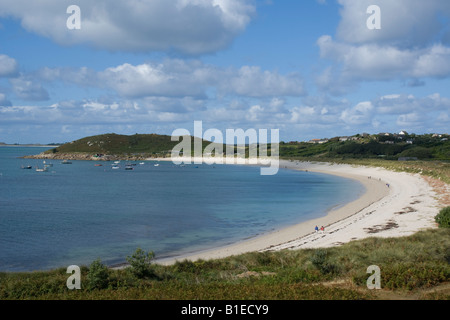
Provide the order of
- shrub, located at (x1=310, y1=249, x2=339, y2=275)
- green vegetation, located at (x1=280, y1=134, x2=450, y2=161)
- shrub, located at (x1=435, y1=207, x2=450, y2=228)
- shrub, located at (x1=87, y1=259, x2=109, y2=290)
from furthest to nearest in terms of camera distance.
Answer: green vegetation, located at (x1=280, y1=134, x2=450, y2=161) → shrub, located at (x1=435, y1=207, x2=450, y2=228) → shrub, located at (x1=310, y1=249, x2=339, y2=275) → shrub, located at (x1=87, y1=259, x2=109, y2=290)

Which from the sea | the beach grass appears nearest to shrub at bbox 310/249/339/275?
the sea

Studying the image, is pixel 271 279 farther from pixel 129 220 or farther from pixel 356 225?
pixel 129 220

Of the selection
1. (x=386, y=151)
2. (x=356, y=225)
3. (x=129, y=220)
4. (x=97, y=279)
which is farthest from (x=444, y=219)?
(x=386, y=151)

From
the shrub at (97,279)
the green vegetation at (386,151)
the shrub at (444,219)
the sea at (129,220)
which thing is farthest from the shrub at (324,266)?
the green vegetation at (386,151)

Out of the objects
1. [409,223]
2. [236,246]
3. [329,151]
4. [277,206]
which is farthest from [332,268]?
[329,151]

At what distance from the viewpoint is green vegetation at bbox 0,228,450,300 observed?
11.2m

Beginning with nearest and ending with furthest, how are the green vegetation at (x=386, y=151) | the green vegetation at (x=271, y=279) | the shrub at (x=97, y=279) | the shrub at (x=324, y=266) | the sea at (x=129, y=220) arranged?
the green vegetation at (x=271, y=279)
the shrub at (x=97, y=279)
the shrub at (x=324, y=266)
the sea at (x=129, y=220)
the green vegetation at (x=386, y=151)

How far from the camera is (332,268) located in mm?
14867

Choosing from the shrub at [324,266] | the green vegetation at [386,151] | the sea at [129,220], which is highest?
the green vegetation at [386,151]

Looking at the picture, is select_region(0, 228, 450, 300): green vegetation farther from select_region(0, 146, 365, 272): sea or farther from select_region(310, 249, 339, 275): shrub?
select_region(0, 146, 365, 272): sea

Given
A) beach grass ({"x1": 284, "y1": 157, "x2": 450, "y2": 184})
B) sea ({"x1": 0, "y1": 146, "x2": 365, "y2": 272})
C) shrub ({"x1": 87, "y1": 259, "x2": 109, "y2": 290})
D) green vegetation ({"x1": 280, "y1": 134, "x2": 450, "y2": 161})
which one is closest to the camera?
shrub ({"x1": 87, "y1": 259, "x2": 109, "y2": 290})

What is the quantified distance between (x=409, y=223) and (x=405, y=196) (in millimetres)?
20171

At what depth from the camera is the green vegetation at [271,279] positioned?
11242 mm

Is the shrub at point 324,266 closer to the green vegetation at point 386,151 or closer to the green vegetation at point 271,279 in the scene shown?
the green vegetation at point 271,279
